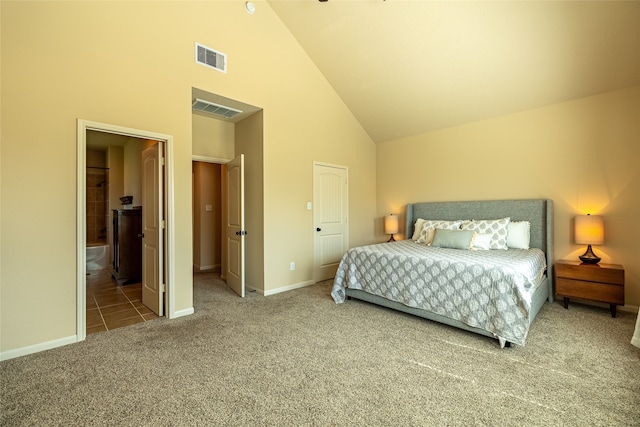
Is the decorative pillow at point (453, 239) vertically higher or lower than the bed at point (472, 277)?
higher

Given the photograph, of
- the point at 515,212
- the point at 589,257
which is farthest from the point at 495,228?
the point at 589,257

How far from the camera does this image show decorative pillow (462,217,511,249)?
3.75m

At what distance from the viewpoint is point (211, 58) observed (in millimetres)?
3451

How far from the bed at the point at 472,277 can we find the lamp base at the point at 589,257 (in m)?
0.36

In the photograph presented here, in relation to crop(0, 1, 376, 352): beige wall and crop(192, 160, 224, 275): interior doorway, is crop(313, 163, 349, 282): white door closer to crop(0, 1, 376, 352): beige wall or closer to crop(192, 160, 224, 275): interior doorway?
crop(0, 1, 376, 352): beige wall

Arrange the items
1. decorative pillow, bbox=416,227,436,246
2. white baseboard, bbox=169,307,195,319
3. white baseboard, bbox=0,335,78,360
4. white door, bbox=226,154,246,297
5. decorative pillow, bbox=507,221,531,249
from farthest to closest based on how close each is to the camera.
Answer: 1. decorative pillow, bbox=416,227,436,246
2. white door, bbox=226,154,246,297
3. decorative pillow, bbox=507,221,531,249
4. white baseboard, bbox=169,307,195,319
5. white baseboard, bbox=0,335,78,360

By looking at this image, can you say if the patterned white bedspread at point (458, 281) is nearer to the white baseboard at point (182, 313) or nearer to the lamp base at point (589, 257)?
the lamp base at point (589, 257)

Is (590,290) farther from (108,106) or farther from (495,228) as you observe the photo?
(108,106)

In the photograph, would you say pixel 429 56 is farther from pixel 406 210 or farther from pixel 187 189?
pixel 187 189

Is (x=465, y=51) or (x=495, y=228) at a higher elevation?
(x=465, y=51)

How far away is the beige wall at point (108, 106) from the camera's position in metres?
2.35

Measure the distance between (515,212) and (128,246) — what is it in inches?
231

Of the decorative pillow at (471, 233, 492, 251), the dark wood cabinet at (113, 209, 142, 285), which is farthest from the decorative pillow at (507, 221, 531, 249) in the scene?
the dark wood cabinet at (113, 209, 142, 285)

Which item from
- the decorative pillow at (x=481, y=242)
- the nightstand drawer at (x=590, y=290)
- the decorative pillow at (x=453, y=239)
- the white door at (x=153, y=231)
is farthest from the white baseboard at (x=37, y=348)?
the nightstand drawer at (x=590, y=290)
